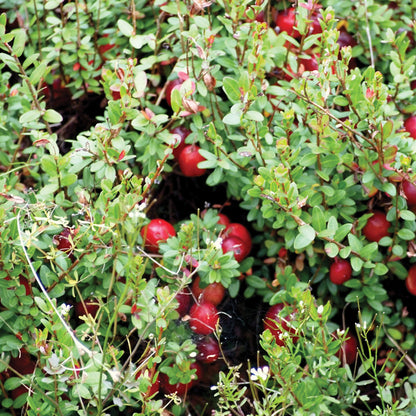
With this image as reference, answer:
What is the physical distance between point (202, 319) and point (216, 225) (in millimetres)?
397

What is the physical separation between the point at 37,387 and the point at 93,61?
143 centimetres

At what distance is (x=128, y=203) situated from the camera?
1.80 m

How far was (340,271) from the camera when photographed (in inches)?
86.0

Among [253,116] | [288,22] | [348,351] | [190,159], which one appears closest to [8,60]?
[190,159]

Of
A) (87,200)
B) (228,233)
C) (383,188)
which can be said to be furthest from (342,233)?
(87,200)

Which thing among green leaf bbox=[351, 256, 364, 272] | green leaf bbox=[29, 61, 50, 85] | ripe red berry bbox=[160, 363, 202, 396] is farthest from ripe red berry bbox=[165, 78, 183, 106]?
ripe red berry bbox=[160, 363, 202, 396]

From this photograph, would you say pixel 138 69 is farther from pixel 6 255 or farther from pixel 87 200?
pixel 6 255

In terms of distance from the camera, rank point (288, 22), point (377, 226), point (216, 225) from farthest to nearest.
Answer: point (288, 22), point (216, 225), point (377, 226)

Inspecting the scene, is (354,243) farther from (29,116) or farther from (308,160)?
(29,116)

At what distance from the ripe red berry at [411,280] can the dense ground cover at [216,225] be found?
4 centimetres

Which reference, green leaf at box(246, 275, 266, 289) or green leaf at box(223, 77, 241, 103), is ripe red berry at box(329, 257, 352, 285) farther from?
green leaf at box(223, 77, 241, 103)

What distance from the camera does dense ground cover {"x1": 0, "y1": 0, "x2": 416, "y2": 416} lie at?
6.09 feet

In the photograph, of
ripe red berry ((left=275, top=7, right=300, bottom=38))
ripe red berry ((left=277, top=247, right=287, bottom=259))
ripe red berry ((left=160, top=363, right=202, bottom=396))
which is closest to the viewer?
ripe red berry ((left=160, top=363, right=202, bottom=396))

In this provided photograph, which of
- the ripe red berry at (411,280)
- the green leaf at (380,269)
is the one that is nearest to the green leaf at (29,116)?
the green leaf at (380,269)
